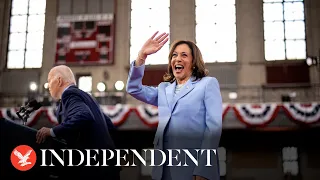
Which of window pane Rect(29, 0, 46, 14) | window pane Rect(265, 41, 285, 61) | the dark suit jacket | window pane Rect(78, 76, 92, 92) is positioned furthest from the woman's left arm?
window pane Rect(78, 76, 92, 92)

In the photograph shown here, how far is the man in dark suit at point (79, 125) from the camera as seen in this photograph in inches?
81.9

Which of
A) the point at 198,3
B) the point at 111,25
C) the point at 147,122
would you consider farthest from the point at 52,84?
the point at 111,25

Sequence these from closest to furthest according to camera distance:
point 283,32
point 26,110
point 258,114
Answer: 1. point 26,110
2. point 258,114
3. point 283,32

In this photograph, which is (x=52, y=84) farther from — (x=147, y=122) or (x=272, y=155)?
(x=272, y=155)

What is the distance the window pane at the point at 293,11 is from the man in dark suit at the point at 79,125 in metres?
7.04

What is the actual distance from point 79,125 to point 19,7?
7481 mm

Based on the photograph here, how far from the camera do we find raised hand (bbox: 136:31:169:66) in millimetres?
1835

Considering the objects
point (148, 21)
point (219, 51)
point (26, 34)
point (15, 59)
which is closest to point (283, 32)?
point (219, 51)

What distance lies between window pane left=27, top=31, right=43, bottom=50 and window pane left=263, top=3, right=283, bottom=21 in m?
4.88

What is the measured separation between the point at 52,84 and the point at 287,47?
724 cm

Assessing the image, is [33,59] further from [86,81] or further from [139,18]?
[139,18]

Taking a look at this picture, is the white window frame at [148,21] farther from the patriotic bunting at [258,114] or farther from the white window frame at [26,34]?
the patriotic bunting at [258,114]

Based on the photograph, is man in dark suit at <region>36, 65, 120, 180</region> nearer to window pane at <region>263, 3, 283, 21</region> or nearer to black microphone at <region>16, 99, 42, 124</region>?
black microphone at <region>16, 99, 42, 124</region>

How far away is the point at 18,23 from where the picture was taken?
9000mm
